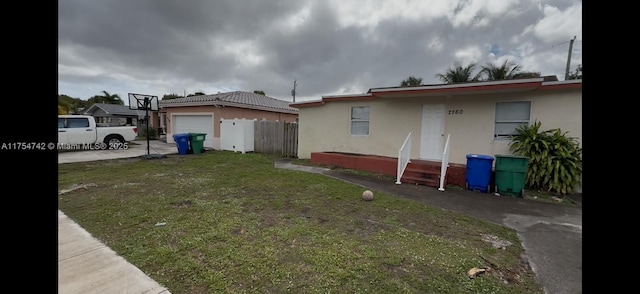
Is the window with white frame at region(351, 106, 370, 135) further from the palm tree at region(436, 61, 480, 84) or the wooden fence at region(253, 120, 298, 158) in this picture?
the palm tree at region(436, 61, 480, 84)

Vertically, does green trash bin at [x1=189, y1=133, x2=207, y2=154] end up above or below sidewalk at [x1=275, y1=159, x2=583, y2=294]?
above

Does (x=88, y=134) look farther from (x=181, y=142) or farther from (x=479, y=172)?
(x=479, y=172)

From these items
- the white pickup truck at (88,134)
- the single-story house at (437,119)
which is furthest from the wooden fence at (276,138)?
the white pickup truck at (88,134)

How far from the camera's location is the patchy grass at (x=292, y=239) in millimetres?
2779

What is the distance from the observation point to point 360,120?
34.1 ft

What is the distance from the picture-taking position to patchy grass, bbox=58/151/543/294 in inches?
109

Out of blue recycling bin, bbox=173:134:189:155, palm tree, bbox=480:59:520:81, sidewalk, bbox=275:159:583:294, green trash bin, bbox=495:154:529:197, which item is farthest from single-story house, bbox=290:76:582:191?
palm tree, bbox=480:59:520:81

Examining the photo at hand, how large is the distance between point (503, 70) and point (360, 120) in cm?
1253

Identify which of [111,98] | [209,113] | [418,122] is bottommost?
[418,122]

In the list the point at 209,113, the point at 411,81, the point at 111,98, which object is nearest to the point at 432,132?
the point at 209,113

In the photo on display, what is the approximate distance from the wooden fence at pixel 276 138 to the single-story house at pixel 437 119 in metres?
1.17

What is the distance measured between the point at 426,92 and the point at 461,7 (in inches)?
120
